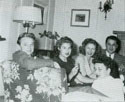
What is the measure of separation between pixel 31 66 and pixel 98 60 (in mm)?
664

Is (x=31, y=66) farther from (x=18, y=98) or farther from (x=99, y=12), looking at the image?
(x=99, y=12)

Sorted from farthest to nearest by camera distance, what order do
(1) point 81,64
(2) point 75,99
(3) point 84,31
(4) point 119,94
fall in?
(3) point 84,31 < (1) point 81,64 < (4) point 119,94 < (2) point 75,99

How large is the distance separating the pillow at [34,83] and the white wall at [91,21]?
3.77m

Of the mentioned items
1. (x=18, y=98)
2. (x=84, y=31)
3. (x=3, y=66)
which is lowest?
(x=18, y=98)

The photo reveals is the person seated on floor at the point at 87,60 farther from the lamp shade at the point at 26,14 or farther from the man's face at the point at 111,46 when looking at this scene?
the lamp shade at the point at 26,14

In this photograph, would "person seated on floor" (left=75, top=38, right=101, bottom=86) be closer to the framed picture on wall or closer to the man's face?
the man's face

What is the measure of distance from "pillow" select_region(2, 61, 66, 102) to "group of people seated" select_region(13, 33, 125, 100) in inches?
2.1

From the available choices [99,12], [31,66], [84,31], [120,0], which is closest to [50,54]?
[84,31]

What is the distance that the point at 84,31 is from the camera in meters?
5.75

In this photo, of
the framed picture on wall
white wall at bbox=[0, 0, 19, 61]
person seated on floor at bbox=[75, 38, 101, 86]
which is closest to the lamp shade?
white wall at bbox=[0, 0, 19, 61]

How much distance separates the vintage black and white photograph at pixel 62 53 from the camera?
1861 millimetres

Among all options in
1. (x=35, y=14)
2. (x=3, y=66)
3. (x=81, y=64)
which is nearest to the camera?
(x=3, y=66)

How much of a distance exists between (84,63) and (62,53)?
596 millimetres

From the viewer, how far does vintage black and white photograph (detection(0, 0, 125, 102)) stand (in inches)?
73.3
